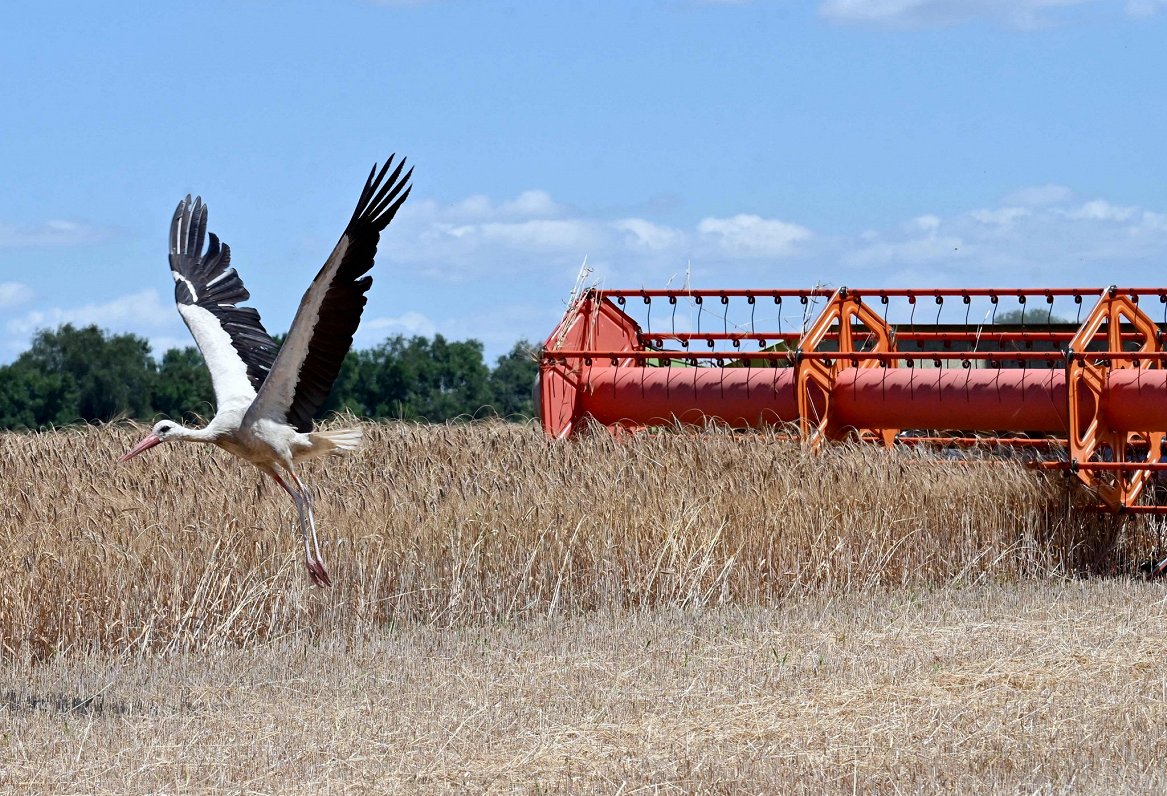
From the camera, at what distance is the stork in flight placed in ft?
21.3

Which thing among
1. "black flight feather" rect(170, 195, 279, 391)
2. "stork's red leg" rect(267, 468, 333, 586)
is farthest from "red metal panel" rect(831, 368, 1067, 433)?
"stork's red leg" rect(267, 468, 333, 586)

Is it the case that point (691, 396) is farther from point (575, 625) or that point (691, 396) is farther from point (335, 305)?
point (335, 305)

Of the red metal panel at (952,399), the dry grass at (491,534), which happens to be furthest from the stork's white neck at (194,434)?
the red metal panel at (952,399)

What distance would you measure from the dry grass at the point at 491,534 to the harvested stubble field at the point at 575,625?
0.06ft

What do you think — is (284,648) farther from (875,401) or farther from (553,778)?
(875,401)

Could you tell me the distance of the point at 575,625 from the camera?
26.0 ft

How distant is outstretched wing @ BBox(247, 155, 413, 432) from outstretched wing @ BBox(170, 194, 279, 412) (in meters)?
0.63

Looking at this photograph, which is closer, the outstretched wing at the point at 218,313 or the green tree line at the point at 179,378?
the outstretched wing at the point at 218,313

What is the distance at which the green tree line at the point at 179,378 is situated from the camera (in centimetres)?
4612

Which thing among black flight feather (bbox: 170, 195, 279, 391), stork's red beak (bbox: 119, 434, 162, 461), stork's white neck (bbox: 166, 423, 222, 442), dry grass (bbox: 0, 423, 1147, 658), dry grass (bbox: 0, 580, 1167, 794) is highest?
black flight feather (bbox: 170, 195, 279, 391)

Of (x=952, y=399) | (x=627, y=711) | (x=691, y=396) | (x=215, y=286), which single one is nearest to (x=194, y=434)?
(x=215, y=286)

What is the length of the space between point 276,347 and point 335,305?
1.67m

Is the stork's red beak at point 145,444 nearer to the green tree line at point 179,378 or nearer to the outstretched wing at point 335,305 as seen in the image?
the outstretched wing at point 335,305

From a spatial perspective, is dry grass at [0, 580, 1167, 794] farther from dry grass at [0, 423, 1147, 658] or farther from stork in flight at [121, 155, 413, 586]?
stork in flight at [121, 155, 413, 586]
